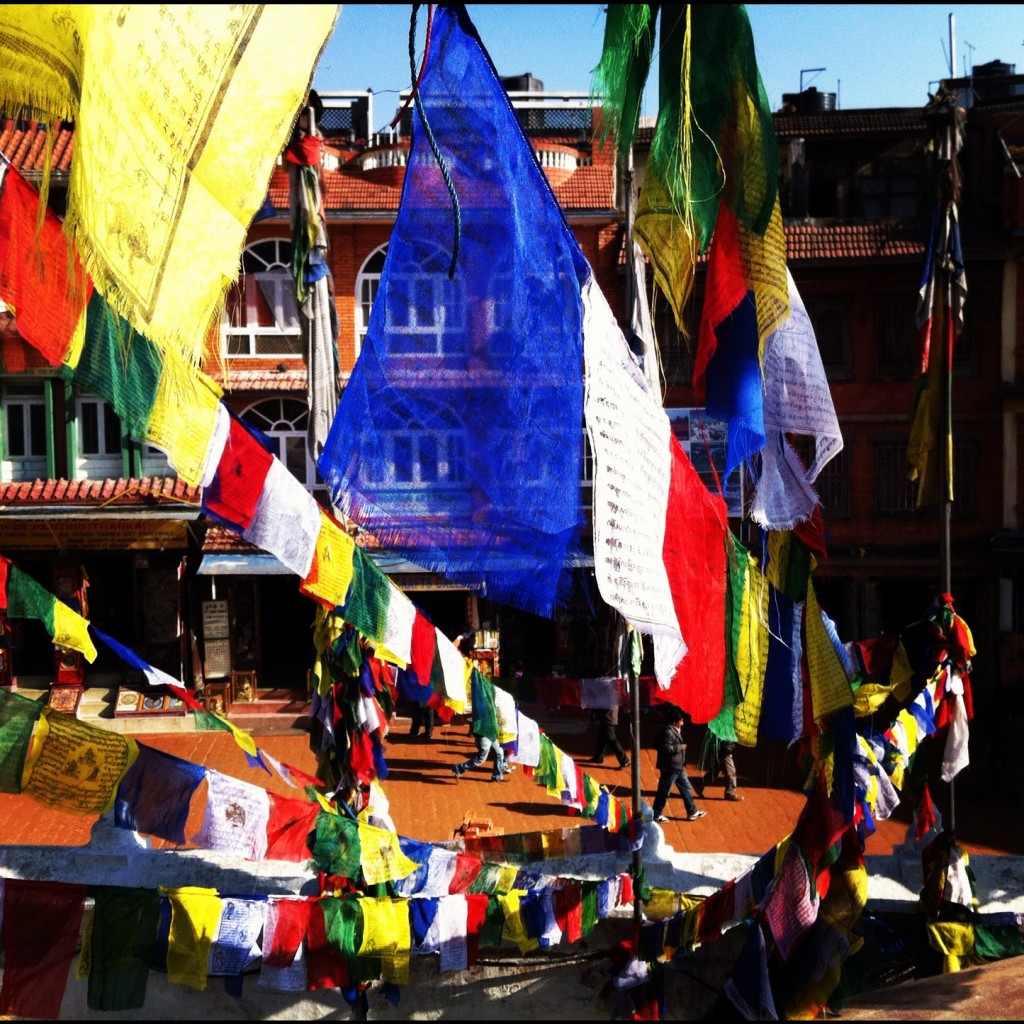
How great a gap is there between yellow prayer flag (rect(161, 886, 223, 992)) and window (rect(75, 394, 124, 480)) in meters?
14.8

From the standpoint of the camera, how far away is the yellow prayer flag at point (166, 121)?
3469 millimetres

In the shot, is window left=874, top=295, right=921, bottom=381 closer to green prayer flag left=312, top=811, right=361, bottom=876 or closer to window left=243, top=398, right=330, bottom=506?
window left=243, top=398, right=330, bottom=506

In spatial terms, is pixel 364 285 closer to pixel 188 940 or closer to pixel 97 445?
pixel 97 445

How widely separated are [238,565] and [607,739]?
6.95 m

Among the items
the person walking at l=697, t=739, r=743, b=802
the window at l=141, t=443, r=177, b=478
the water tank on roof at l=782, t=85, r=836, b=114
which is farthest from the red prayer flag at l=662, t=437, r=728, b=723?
the water tank on roof at l=782, t=85, r=836, b=114

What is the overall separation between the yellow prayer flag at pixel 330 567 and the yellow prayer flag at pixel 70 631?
1931mm

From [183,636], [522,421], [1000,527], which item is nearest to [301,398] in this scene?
[183,636]

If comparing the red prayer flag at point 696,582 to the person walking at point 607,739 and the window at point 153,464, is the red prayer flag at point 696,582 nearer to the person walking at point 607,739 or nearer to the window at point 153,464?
the person walking at point 607,739

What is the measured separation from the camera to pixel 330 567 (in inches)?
235

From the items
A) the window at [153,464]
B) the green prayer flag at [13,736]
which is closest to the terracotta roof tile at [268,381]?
the window at [153,464]

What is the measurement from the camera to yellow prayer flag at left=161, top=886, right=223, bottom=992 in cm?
754

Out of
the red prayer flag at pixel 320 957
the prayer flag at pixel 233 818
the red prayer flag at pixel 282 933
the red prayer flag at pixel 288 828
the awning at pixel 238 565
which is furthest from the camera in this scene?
the awning at pixel 238 565

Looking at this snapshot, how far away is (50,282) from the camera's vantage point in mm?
4008

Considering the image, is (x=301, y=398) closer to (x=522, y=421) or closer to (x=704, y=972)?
(x=704, y=972)
